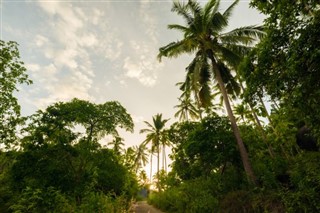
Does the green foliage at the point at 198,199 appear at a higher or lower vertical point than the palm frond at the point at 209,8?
lower

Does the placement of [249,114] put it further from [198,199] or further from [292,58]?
[292,58]

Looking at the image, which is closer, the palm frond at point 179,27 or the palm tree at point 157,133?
the palm frond at point 179,27

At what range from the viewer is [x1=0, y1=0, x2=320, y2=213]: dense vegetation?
16.7 feet

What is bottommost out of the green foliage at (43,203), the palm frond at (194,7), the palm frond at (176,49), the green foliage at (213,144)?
the green foliage at (43,203)

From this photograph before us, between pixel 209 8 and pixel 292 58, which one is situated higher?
pixel 209 8

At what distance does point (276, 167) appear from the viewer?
12.2 metres

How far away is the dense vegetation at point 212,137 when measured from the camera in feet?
16.7

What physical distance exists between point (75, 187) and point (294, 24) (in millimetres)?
8788

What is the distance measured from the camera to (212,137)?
12.8 m

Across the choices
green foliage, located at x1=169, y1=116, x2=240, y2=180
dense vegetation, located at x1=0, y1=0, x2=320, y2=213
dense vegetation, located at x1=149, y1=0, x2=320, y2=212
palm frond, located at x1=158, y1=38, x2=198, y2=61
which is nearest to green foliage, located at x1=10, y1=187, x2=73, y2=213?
dense vegetation, located at x1=0, y1=0, x2=320, y2=213

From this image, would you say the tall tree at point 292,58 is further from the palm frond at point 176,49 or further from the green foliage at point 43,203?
the palm frond at point 176,49

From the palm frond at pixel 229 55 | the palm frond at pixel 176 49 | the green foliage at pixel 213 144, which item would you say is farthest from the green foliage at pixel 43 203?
the palm frond at pixel 229 55

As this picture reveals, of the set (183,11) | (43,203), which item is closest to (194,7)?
(183,11)

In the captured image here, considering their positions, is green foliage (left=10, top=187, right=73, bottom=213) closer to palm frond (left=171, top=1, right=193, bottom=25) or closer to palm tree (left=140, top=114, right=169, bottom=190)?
palm frond (left=171, top=1, right=193, bottom=25)
